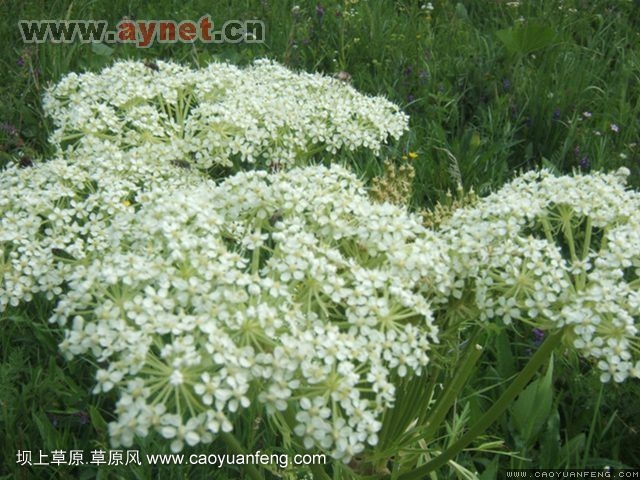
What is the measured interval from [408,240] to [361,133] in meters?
1.26

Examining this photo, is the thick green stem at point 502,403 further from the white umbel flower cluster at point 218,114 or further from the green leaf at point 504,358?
the white umbel flower cluster at point 218,114

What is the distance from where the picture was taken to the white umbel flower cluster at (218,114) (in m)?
3.13

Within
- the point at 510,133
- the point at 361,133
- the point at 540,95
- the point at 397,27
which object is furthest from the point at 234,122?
the point at 397,27

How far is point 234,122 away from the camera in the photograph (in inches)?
123

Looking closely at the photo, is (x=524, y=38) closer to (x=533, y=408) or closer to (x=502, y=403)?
(x=533, y=408)

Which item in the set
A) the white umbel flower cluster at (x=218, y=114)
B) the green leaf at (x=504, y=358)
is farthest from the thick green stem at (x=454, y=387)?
the white umbel flower cluster at (x=218, y=114)

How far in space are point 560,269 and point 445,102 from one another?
3.37m

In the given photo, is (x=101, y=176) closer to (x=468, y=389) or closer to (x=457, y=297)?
(x=457, y=297)

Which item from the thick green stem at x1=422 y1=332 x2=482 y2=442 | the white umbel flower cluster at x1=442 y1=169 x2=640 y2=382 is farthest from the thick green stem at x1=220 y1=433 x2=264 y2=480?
the white umbel flower cluster at x1=442 y1=169 x2=640 y2=382

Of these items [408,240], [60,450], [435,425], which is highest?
[408,240]

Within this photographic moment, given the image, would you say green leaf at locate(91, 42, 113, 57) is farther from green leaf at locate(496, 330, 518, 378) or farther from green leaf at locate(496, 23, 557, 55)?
green leaf at locate(496, 330, 518, 378)

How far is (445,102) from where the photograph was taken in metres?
5.34

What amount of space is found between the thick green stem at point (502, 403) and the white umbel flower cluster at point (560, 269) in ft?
0.20

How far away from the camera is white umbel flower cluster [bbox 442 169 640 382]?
2021mm
